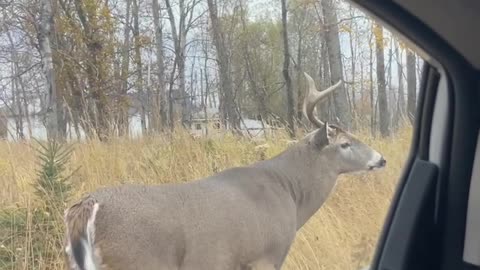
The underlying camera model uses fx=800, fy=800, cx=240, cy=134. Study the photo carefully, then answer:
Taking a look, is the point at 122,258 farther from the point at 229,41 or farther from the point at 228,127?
the point at 229,41

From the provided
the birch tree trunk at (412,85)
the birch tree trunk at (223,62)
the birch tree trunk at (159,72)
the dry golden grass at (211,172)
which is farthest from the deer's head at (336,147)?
the birch tree trunk at (223,62)

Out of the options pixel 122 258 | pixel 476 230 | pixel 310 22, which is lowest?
pixel 122 258

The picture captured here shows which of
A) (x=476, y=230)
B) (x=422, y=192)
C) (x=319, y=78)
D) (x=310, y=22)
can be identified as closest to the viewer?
(x=476, y=230)

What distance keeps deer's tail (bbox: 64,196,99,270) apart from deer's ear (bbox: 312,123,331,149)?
144cm

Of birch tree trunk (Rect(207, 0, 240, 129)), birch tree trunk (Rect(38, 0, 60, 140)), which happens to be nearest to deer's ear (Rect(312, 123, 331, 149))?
birch tree trunk (Rect(38, 0, 60, 140))

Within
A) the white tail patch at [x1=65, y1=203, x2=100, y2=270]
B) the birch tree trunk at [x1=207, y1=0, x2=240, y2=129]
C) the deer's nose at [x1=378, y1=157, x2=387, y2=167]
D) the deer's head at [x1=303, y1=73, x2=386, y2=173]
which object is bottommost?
the white tail patch at [x1=65, y1=203, x2=100, y2=270]

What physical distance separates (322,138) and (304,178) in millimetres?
239

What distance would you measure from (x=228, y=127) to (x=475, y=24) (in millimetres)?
5192

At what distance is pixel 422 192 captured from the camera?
1.71 m

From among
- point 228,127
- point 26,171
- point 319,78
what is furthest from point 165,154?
point 319,78

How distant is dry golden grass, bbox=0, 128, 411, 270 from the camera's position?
378cm

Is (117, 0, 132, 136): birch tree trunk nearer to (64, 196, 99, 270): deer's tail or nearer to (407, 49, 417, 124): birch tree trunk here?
(407, 49, 417, 124): birch tree trunk

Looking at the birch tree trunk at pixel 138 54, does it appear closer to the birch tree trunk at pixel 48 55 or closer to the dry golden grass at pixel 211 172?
the birch tree trunk at pixel 48 55

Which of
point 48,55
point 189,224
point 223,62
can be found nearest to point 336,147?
point 189,224
